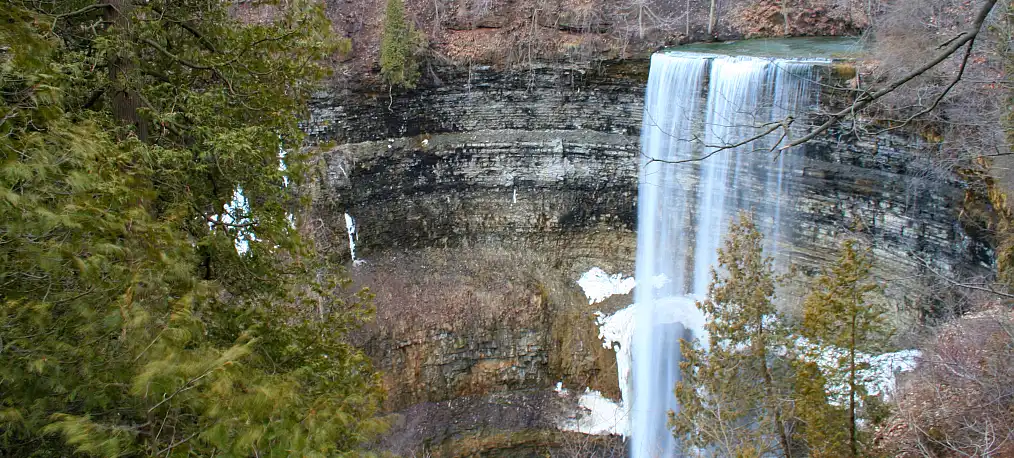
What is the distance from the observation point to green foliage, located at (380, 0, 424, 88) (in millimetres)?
18078

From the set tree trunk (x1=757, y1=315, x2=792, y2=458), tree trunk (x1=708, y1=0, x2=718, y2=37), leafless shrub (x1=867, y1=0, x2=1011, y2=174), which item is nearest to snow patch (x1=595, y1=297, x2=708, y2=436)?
leafless shrub (x1=867, y1=0, x2=1011, y2=174)

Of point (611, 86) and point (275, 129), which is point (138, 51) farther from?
point (611, 86)

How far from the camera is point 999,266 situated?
11703mm

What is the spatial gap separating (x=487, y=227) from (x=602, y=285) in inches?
160

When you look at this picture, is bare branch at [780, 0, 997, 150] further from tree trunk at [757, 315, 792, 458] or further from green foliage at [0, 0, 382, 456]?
tree trunk at [757, 315, 792, 458]

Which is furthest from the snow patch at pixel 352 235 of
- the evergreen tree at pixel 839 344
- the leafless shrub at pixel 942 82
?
the evergreen tree at pixel 839 344

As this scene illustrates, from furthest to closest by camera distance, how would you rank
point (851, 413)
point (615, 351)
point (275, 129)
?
point (615, 351), point (851, 413), point (275, 129)

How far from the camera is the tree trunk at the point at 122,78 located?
4793mm

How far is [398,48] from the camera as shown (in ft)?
59.3

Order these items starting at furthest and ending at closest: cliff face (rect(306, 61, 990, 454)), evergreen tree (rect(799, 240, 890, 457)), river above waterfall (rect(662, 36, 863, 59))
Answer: cliff face (rect(306, 61, 990, 454)), river above waterfall (rect(662, 36, 863, 59)), evergreen tree (rect(799, 240, 890, 457))

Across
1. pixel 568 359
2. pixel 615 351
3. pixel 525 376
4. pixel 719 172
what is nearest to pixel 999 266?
pixel 719 172

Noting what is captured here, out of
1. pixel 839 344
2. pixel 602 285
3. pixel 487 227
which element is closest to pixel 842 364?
pixel 839 344

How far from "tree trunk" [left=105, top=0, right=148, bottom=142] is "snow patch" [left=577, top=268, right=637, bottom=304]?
49.3ft

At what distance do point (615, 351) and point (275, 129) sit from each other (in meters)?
13.6
